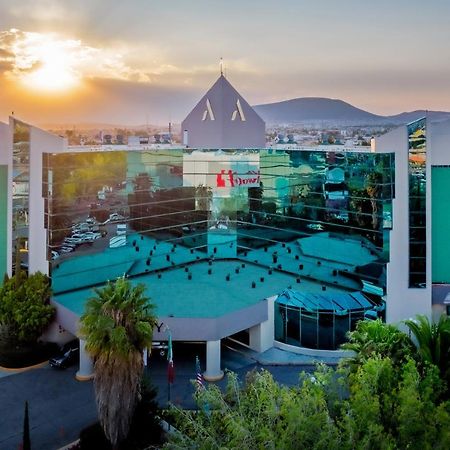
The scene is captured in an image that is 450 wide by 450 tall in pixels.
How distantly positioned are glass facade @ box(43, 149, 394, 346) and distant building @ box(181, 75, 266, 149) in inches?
81.5

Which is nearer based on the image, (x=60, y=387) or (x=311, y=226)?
(x=60, y=387)

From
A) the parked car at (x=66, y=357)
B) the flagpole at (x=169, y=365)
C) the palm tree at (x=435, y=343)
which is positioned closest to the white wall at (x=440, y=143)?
the palm tree at (x=435, y=343)

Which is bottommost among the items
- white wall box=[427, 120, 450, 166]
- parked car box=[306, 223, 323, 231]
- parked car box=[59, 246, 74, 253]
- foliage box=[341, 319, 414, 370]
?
foliage box=[341, 319, 414, 370]

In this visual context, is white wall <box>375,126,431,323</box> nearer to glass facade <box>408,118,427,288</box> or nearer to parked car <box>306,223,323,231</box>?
glass facade <box>408,118,427,288</box>

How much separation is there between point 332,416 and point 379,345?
538 centimetres

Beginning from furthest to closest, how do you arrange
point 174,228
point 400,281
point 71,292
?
point 174,228
point 71,292
point 400,281

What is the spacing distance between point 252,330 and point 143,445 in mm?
14362

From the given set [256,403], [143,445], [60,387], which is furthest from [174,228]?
[256,403]

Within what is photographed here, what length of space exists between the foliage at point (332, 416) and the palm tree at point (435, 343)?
9.08ft

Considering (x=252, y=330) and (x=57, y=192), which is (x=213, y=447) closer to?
(x=252, y=330)

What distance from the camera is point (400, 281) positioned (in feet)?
111

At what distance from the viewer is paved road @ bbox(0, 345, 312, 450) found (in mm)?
25453

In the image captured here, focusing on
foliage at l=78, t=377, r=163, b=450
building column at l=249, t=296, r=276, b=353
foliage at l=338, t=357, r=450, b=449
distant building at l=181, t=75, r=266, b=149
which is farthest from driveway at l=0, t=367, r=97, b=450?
distant building at l=181, t=75, r=266, b=149

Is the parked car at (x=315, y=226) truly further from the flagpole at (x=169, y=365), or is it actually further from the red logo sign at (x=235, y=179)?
the flagpole at (x=169, y=365)
